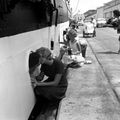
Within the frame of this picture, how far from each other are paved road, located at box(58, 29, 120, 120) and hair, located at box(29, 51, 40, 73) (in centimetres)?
93

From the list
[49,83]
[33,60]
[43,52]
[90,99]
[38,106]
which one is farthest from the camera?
[90,99]

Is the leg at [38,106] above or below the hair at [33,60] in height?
below

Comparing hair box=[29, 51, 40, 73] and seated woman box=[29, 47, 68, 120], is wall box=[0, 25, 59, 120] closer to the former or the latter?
hair box=[29, 51, 40, 73]

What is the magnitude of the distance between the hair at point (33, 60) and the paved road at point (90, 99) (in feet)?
3.04

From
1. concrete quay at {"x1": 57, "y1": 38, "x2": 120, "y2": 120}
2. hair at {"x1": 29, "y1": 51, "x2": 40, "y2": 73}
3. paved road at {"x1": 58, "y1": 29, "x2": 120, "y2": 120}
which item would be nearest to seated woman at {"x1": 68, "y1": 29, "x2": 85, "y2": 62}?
concrete quay at {"x1": 57, "y1": 38, "x2": 120, "y2": 120}

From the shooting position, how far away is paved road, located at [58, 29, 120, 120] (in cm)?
475

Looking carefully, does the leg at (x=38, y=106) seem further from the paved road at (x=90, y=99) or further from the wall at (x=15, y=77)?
the wall at (x=15, y=77)

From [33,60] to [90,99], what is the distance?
167 cm

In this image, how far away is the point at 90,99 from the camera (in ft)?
18.2

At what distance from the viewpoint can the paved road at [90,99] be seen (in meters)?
4.75

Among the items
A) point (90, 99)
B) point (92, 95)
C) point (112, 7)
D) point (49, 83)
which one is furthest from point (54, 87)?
point (112, 7)

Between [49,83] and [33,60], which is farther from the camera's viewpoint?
[49,83]

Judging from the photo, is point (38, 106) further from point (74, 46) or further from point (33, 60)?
point (74, 46)

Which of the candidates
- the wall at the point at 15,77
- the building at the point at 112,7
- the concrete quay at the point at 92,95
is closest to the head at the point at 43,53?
the wall at the point at 15,77
